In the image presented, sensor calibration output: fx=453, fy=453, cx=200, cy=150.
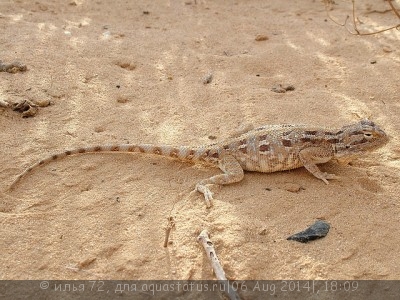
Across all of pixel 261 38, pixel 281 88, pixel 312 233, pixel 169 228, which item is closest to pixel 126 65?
pixel 281 88

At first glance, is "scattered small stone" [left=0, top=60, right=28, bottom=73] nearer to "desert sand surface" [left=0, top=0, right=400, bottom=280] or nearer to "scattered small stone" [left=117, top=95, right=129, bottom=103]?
"desert sand surface" [left=0, top=0, right=400, bottom=280]

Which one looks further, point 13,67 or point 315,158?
point 13,67

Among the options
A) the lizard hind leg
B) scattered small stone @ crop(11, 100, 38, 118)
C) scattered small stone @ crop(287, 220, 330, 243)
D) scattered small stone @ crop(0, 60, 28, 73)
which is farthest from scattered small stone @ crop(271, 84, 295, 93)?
scattered small stone @ crop(0, 60, 28, 73)

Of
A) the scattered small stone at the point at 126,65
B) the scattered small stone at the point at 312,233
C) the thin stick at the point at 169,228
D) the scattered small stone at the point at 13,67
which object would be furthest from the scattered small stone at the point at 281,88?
the scattered small stone at the point at 13,67

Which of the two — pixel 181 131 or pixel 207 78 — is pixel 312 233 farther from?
pixel 207 78

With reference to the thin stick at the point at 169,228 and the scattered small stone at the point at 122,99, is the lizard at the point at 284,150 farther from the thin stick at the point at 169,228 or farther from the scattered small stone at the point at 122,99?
the scattered small stone at the point at 122,99

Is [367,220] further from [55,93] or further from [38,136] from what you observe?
[55,93]
